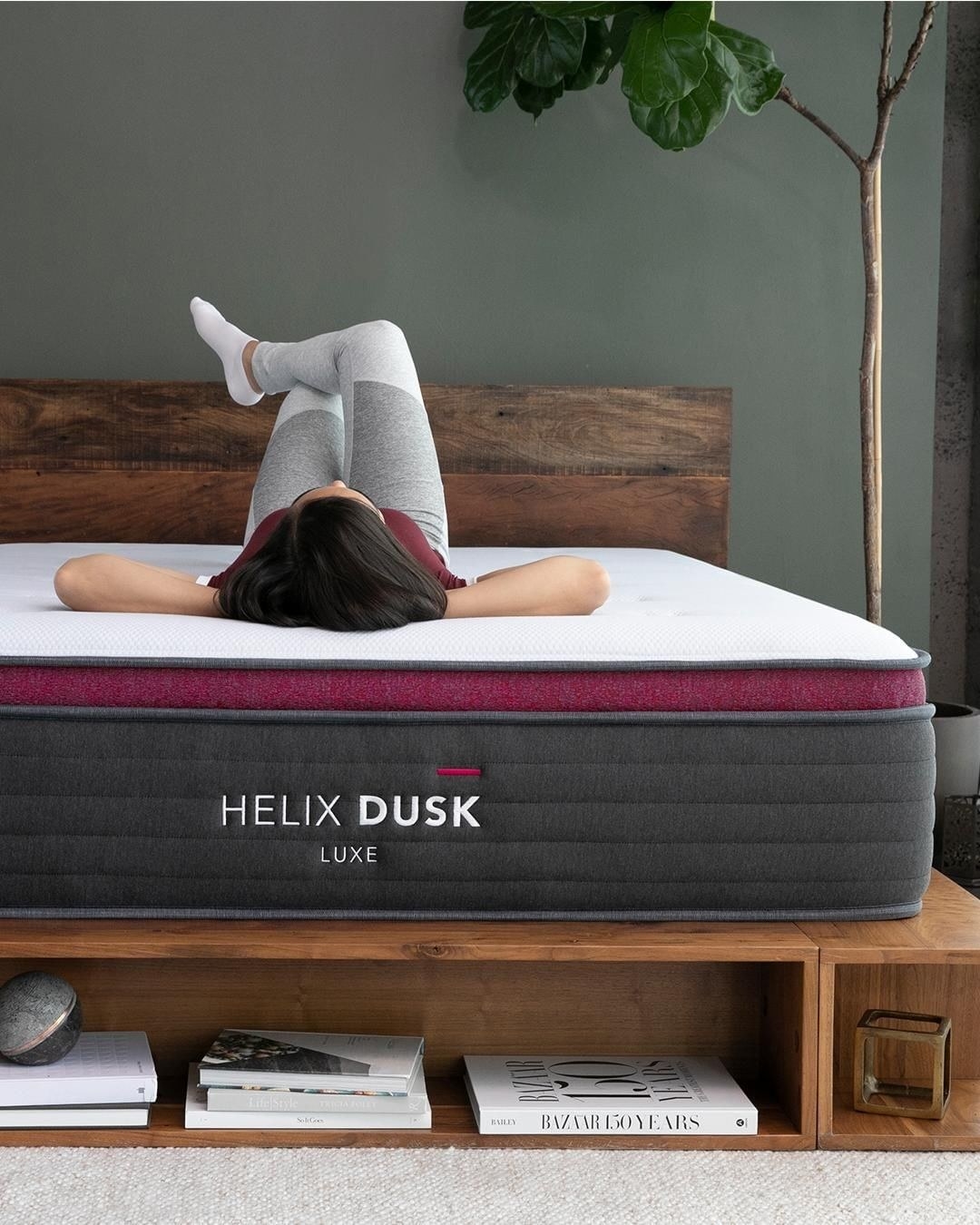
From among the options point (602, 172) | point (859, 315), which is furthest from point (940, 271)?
point (602, 172)

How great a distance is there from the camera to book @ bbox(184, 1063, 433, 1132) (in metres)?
1.27

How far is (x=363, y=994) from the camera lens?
1.39 meters

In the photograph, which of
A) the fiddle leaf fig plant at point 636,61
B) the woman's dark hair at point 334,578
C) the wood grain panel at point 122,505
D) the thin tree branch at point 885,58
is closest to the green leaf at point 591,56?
the fiddle leaf fig plant at point 636,61

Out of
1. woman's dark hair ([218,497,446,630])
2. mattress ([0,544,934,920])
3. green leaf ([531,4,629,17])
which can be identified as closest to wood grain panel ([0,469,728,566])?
green leaf ([531,4,629,17])

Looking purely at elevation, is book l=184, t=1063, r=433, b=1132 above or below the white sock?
below

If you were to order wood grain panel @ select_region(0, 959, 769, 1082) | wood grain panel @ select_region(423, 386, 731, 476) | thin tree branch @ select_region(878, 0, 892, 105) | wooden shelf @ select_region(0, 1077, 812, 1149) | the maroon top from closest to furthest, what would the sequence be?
1. wooden shelf @ select_region(0, 1077, 812, 1149)
2. wood grain panel @ select_region(0, 959, 769, 1082)
3. the maroon top
4. thin tree branch @ select_region(878, 0, 892, 105)
5. wood grain panel @ select_region(423, 386, 731, 476)

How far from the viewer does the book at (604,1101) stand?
1.28m

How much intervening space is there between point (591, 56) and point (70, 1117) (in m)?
2.35

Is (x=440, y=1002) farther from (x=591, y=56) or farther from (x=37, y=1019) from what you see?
(x=591, y=56)

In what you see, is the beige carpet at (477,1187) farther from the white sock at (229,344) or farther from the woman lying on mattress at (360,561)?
the white sock at (229,344)

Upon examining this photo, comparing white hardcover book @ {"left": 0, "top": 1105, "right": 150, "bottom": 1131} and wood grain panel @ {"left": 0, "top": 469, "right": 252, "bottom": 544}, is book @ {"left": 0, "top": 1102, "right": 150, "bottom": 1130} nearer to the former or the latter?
white hardcover book @ {"left": 0, "top": 1105, "right": 150, "bottom": 1131}

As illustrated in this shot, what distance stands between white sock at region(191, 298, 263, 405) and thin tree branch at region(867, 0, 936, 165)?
131cm

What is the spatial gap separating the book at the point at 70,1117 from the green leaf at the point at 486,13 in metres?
2.38

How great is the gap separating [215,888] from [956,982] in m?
0.80
